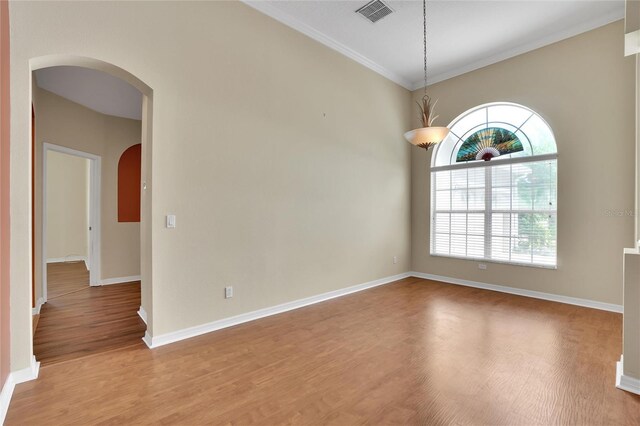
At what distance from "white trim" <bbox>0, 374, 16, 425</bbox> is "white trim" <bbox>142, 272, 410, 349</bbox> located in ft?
2.98

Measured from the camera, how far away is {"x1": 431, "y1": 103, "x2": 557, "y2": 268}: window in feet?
14.8

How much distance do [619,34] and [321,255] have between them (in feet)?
15.5

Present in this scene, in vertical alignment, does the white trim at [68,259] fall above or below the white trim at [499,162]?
below

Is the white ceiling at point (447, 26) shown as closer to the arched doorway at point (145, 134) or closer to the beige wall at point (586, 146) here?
the beige wall at point (586, 146)

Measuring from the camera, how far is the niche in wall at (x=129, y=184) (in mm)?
5648

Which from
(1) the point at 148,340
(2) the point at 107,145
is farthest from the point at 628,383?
(2) the point at 107,145

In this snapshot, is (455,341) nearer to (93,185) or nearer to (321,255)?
(321,255)

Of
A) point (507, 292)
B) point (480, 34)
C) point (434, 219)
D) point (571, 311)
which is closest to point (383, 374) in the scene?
point (571, 311)

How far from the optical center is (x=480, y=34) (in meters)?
4.29

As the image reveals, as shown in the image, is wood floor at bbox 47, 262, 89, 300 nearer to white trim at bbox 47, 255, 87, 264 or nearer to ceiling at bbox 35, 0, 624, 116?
white trim at bbox 47, 255, 87, 264

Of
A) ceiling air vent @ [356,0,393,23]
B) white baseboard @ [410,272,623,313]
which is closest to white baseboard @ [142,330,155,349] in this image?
ceiling air vent @ [356,0,393,23]

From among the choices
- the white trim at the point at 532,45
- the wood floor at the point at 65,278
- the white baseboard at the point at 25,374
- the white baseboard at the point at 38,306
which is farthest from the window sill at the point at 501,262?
the wood floor at the point at 65,278

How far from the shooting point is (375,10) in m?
3.77

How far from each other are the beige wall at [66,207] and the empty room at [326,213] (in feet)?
9.92
